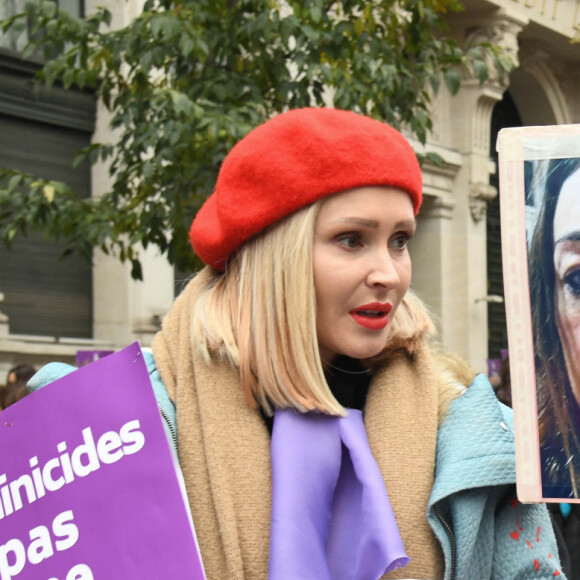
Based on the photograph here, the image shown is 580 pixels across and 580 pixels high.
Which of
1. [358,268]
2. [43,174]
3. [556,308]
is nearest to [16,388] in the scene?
[358,268]

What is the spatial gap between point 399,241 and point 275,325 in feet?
0.91

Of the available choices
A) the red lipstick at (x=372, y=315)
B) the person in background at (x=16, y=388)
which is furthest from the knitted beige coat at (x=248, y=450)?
the person in background at (x=16, y=388)

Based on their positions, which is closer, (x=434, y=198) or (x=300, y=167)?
(x=300, y=167)

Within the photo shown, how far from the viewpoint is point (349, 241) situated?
2043 mm

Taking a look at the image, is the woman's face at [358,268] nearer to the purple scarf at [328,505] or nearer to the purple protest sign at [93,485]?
the purple scarf at [328,505]

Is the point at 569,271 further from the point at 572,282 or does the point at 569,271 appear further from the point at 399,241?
the point at 399,241

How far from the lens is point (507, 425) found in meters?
2.02

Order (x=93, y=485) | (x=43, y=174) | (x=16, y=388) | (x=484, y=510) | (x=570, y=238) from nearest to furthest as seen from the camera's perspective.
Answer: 1. (x=570, y=238)
2. (x=93, y=485)
3. (x=484, y=510)
4. (x=16, y=388)
5. (x=43, y=174)

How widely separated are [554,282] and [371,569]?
0.59 metres

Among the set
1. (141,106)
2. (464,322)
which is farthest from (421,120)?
(464,322)

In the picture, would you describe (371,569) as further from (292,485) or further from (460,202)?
(460,202)

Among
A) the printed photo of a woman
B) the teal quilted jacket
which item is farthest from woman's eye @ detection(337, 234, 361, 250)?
the printed photo of a woman

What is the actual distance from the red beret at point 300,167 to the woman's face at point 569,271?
50 cm

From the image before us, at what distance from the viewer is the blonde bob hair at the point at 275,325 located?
6.63 ft
